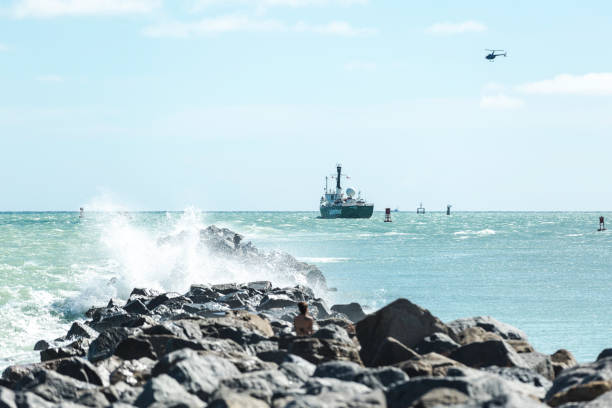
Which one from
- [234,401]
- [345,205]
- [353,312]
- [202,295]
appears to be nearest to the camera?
[234,401]

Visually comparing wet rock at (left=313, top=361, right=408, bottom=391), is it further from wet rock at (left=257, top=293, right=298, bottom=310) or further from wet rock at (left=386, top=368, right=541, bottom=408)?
wet rock at (left=257, top=293, right=298, bottom=310)

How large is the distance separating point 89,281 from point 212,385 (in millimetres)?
16111

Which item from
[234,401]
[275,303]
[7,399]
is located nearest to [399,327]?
[234,401]

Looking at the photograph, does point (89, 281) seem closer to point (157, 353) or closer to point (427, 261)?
Result: point (157, 353)

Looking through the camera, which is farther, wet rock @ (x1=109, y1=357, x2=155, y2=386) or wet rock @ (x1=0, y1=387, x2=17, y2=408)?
wet rock @ (x1=109, y1=357, x2=155, y2=386)

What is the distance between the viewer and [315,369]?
7234 mm

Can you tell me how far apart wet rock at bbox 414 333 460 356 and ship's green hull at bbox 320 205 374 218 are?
10398 centimetres

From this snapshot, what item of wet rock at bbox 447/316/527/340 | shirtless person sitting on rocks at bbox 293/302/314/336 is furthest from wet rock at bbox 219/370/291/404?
wet rock at bbox 447/316/527/340

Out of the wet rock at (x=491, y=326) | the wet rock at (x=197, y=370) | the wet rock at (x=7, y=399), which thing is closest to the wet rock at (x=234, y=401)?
the wet rock at (x=197, y=370)

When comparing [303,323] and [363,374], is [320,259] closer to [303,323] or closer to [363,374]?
[303,323]

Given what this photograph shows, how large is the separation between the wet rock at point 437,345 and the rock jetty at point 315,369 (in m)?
0.01

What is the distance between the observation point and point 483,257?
39281mm

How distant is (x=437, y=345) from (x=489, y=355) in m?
0.75

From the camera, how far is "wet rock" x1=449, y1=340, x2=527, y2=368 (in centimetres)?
830
